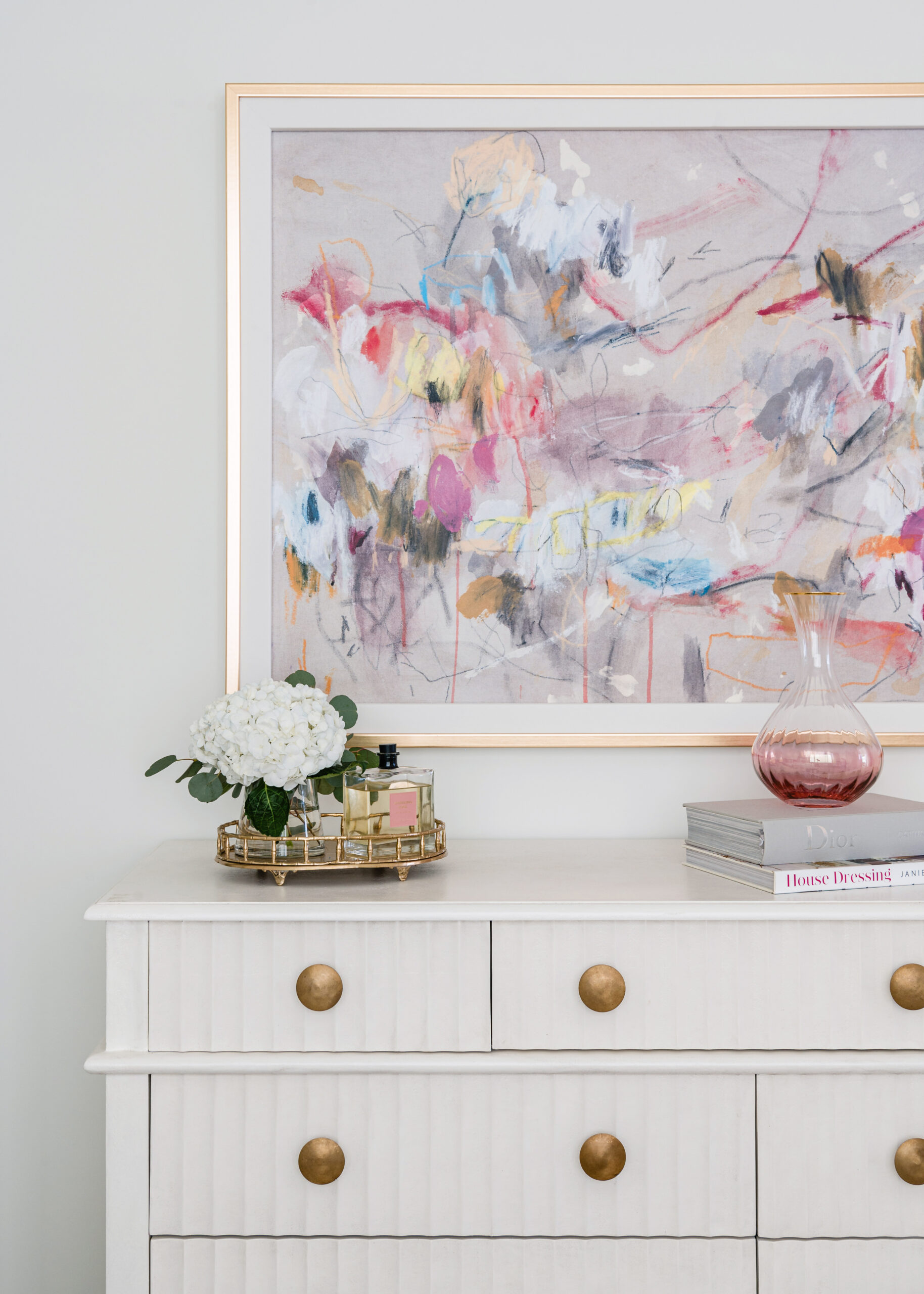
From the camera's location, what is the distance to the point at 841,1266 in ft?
3.82

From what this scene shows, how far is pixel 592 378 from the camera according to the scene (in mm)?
1605

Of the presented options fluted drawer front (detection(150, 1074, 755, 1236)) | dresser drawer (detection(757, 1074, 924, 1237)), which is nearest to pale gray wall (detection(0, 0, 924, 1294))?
fluted drawer front (detection(150, 1074, 755, 1236))

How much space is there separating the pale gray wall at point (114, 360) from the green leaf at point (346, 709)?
0.28 metres

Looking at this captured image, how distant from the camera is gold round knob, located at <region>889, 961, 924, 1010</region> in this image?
1.17 meters

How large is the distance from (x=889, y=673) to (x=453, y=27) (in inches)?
54.6

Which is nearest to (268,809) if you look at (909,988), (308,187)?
(909,988)

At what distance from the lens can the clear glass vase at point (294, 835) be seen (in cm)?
129

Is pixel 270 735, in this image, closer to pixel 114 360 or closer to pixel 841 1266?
pixel 114 360

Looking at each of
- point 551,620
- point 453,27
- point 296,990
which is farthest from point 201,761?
point 453,27

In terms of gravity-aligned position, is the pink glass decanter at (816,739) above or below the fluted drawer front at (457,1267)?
above

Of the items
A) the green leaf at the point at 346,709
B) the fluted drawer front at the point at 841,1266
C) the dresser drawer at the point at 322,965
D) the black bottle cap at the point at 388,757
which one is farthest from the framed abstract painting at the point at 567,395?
the fluted drawer front at the point at 841,1266

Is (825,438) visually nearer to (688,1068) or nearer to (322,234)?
(322,234)

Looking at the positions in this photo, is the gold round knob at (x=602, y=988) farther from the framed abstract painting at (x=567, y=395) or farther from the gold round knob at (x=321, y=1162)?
the framed abstract painting at (x=567, y=395)

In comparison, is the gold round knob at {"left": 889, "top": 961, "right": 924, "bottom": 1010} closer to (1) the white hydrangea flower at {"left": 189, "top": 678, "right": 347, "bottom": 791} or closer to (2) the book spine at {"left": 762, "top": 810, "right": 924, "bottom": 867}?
(2) the book spine at {"left": 762, "top": 810, "right": 924, "bottom": 867}
